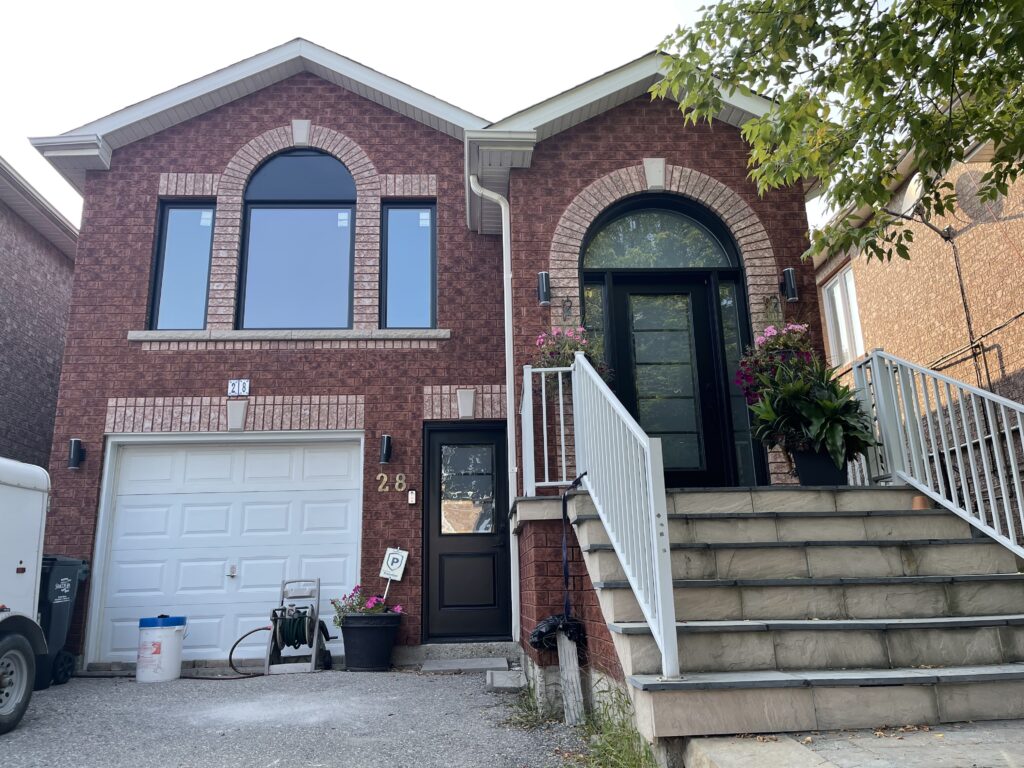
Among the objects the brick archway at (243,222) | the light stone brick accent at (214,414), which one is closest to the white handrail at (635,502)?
the light stone brick accent at (214,414)

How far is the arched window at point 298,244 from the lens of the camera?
7887 millimetres

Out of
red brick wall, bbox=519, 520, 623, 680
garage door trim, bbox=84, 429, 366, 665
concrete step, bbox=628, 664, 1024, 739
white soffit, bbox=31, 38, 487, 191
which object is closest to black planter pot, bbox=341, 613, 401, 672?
garage door trim, bbox=84, 429, 366, 665

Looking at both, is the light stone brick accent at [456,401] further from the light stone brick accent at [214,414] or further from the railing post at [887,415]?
the railing post at [887,415]

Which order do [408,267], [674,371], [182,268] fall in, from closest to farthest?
[674,371]
[182,268]
[408,267]

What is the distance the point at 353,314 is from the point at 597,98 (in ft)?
10.3

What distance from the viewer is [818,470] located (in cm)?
488

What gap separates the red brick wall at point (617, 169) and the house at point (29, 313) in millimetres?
6181

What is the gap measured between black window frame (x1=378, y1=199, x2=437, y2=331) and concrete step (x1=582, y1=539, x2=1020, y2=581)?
4489 millimetres

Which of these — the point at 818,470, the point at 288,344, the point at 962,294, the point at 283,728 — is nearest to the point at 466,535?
the point at 288,344

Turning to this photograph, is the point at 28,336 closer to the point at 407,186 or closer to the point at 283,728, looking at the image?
the point at 407,186

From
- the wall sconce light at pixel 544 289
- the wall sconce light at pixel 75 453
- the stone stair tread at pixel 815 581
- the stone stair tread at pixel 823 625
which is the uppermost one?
the wall sconce light at pixel 544 289

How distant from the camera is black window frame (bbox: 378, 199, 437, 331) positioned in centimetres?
787

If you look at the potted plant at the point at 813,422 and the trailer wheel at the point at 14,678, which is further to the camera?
the potted plant at the point at 813,422

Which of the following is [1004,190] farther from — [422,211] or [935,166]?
[422,211]
